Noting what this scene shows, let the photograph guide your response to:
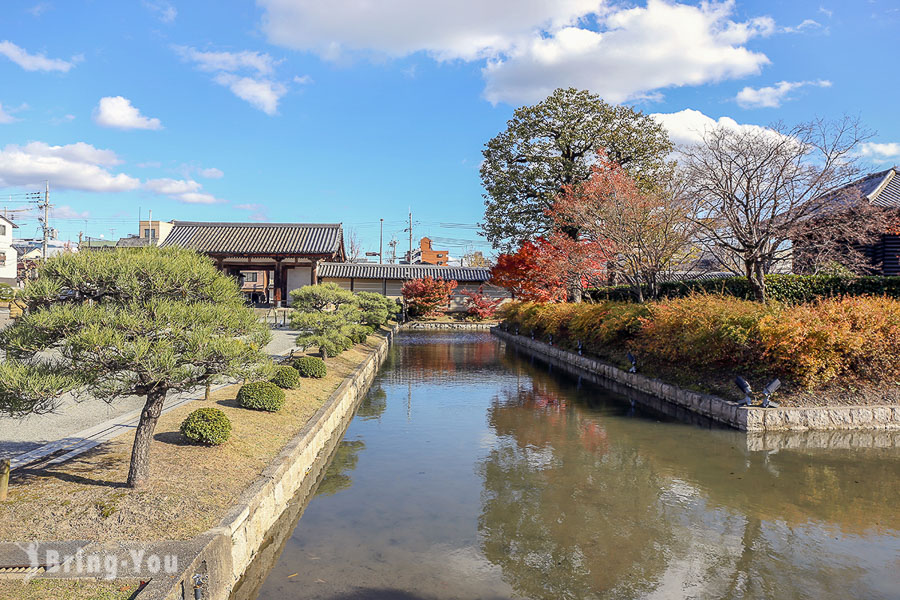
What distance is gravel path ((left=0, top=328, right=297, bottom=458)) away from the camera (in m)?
6.92

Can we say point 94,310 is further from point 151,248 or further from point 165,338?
point 151,248

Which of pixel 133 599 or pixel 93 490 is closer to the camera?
pixel 133 599

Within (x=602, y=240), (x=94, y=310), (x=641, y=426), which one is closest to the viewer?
(x=94, y=310)

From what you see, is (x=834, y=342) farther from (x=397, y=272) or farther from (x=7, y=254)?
(x=7, y=254)

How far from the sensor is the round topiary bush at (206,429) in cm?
658

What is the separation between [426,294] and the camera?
3612cm

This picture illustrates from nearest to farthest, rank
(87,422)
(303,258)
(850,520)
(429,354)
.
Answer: (850,520) → (87,422) → (429,354) → (303,258)

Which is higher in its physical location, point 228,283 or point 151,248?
point 151,248

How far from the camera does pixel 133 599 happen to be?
3.56 metres

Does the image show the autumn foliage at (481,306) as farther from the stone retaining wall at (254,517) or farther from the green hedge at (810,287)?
the stone retaining wall at (254,517)

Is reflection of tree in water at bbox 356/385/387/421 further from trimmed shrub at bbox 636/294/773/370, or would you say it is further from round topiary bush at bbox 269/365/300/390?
trimmed shrub at bbox 636/294/773/370

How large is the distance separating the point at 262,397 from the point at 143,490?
3.56 meters

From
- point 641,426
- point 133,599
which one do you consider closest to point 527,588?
point 133,599

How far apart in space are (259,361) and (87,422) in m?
4.64
